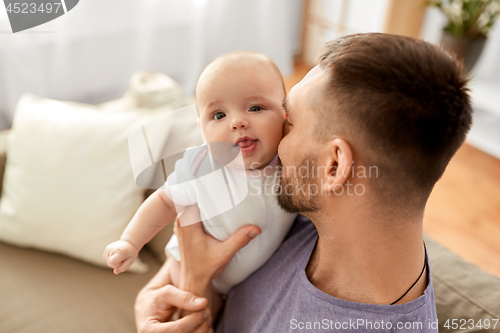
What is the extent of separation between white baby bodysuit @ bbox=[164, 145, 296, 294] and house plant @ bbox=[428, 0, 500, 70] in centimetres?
203

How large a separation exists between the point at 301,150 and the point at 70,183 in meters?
0.82

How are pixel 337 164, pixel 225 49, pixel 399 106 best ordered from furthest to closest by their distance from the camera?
1. pixel 225 49
2. pixel 337 164
3. pixel 399 106

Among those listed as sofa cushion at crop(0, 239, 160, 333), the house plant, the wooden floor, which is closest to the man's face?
sofa cushion at crop(0, 239, 160, 333)

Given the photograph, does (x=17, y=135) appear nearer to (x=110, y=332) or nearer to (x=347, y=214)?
(x=110, y=332)

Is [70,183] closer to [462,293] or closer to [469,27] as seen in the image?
[462,293]

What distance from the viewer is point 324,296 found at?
787 mm

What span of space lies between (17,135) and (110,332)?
0.75m

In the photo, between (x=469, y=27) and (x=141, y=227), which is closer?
(x=141, y=227)

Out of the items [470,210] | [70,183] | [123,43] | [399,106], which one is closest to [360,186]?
[399,106]

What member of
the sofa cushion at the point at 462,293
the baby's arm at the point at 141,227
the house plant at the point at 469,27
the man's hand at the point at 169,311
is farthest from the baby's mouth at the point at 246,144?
the house plant at the point at 469,27

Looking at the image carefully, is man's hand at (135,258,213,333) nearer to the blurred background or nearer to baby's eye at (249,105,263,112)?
baby's eye at (249,105,263,112)

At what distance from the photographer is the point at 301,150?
771 mm

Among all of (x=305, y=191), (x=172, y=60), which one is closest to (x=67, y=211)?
(x=305, y=191)

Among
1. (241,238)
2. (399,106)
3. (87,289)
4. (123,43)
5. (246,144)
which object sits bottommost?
(87,289)
